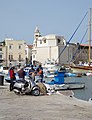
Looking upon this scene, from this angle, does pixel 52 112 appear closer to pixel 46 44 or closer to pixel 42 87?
pixel 42 87

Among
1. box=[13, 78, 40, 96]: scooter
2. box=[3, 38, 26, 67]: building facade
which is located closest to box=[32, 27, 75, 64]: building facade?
box=[3, 38, 26, 67]: building facade

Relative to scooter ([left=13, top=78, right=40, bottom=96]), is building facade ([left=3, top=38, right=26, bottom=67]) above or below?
above

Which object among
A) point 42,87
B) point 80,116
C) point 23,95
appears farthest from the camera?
point 42,87


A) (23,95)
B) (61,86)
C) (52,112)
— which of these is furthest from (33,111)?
(61,86)

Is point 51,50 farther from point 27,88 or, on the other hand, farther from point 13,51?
point 27,88

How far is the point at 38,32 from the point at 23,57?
722 inches

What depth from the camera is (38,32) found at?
12925 cm

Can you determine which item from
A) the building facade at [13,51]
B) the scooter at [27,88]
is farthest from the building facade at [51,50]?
the scooter at [27,88]

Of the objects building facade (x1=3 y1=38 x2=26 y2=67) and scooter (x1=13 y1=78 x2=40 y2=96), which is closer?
scooter (x1=13 y1=78 x2=40 y2=96)

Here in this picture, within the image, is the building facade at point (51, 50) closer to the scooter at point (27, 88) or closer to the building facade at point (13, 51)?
the building facade at point (13, 51)

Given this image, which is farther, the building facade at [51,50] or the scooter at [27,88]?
the building facade at [51,50]

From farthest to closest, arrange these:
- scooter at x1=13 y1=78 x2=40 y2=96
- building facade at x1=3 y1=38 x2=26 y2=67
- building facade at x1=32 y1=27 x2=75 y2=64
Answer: building facade at x1=32 y1=27 x2=75 y2=64 < building facade at x1=3 y1=38 x2=26 y2=67 < scooter at x1=13 y1=78 x2=40 y2=96

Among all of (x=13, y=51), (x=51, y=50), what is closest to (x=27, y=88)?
(x=13, y=51)

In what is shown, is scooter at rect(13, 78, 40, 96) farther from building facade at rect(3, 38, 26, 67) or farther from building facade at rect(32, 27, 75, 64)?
building facade at rect(32, 27, 75, 64)
